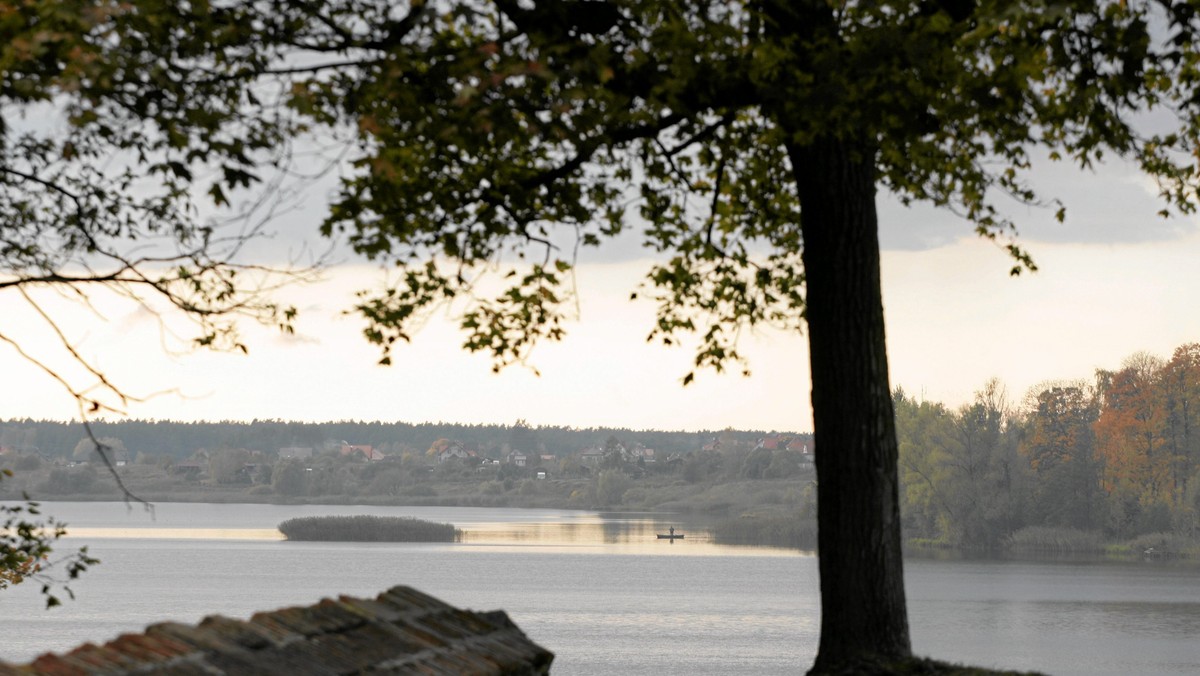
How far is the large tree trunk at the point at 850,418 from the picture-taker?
10.9 meters

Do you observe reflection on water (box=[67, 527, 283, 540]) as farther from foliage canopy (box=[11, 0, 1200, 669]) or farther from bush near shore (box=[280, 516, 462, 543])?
foliage canopy (box=[11, 0, 1200, 669])

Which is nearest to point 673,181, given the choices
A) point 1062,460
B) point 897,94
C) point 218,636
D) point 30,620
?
point 897,94

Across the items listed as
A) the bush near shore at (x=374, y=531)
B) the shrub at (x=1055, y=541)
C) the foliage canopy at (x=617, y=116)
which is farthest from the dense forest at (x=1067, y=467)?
the foliage canopy at (x=617, y=116)

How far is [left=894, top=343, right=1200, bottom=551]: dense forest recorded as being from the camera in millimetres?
108875

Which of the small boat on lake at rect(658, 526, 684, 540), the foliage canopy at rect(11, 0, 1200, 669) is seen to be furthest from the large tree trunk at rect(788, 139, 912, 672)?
the small boat on lake at rect(658, 526, 684, 540)

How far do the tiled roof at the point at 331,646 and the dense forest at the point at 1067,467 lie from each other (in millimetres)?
108884

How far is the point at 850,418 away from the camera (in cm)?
1091

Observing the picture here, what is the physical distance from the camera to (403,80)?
405 inches

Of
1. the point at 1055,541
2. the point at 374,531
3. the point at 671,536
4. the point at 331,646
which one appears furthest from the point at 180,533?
the point at 331,646

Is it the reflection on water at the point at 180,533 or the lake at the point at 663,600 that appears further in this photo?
the reflection on water at the point at 180,533

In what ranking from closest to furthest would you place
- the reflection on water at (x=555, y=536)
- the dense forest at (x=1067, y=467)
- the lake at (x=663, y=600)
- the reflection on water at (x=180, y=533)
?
1. the lake at (x=663, y=600)
2. the dense forest at (x=1067, y=467)
3. the reflection on water at (x=555, y=536)
4. the reflection on water at (x=180, y=533)

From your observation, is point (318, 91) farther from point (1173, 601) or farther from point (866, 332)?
point (1173, 601)

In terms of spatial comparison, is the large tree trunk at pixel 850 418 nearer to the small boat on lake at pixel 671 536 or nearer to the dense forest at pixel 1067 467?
the dense forest at pixel 1067 467

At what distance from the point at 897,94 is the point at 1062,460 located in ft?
371
